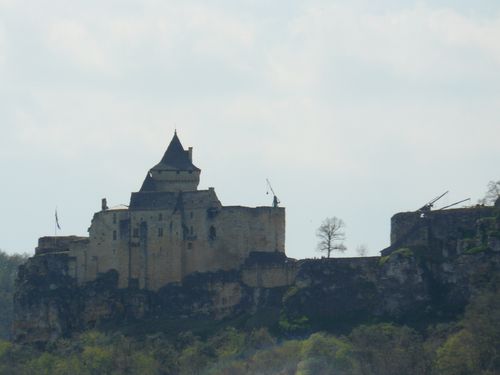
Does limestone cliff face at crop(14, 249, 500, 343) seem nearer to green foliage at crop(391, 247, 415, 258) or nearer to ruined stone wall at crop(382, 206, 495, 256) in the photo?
green foliage at crop(391, 247, 415, 258)

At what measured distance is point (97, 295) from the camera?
158 metres

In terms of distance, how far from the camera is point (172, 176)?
160500mm

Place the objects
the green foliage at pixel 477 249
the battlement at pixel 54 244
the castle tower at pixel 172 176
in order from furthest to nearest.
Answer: the battlement at pixel 54 244 < the castle tower at pixel 172 176 < the green foliage at pixel 477 249

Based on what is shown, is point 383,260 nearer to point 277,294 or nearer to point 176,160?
point 277,294

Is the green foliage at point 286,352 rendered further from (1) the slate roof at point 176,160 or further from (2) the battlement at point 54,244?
(1) the slate roof at point 176,160

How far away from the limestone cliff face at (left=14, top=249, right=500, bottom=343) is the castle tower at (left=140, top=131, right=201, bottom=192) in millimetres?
8388

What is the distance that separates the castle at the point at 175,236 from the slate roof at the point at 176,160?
131 inches

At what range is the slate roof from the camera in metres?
161

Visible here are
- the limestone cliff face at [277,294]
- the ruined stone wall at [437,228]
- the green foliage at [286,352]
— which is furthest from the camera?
the ruined stone wall at [437,228]

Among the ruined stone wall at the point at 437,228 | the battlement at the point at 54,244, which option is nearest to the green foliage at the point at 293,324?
the ruined stone wall at the point at 437,228

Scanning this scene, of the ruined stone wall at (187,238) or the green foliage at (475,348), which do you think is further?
the ruined stone wall at (187,238)

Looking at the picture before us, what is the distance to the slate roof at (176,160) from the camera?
161 meters

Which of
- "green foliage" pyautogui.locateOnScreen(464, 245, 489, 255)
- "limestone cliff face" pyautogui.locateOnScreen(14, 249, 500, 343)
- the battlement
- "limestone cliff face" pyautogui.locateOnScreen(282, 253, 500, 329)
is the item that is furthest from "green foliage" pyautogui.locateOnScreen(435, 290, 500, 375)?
the battlement

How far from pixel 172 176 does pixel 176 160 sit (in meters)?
1.78
